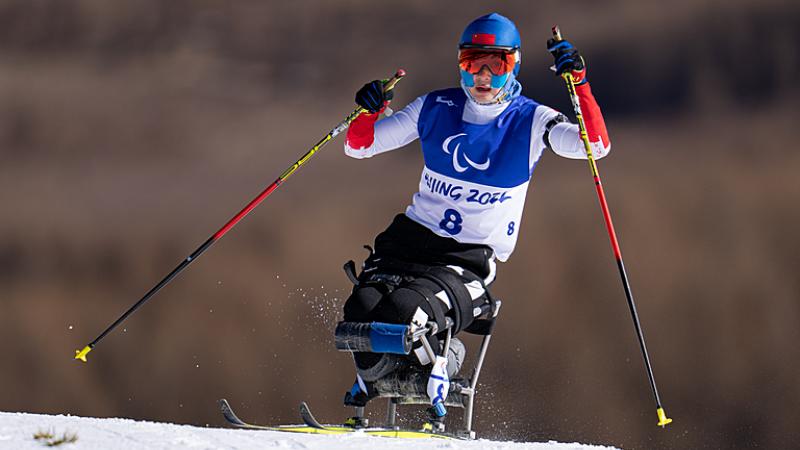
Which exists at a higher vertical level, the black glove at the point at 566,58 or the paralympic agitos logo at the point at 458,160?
the black glove at the point at 566,58

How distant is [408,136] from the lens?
6402 mm

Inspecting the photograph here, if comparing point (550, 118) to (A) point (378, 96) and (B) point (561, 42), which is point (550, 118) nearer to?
(B) point (561, 42)

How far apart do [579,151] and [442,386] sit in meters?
1.52

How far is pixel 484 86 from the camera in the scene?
5.98m

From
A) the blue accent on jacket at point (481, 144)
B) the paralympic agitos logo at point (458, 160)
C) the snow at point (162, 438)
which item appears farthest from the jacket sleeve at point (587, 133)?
the snow at point (162, 438)

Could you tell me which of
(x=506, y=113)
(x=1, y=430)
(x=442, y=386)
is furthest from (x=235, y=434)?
(x=506, y=113)

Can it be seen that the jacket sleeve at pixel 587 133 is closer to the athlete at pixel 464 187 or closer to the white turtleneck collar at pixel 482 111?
the athlete at pixel 464 187

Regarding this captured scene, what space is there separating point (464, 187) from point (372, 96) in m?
0.78

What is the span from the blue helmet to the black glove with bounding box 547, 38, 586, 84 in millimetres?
259

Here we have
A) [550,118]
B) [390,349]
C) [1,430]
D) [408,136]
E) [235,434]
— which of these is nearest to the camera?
[1,430]

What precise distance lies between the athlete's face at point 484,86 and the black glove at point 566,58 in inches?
A: 14.8

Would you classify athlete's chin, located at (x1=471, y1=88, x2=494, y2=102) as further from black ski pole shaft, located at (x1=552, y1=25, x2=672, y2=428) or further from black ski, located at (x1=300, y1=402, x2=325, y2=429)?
black ski, located at (x1=300, y1=402, x2=325, y2=429)

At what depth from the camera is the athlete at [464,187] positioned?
5.88 metres

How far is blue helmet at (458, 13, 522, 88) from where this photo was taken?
594 cm
